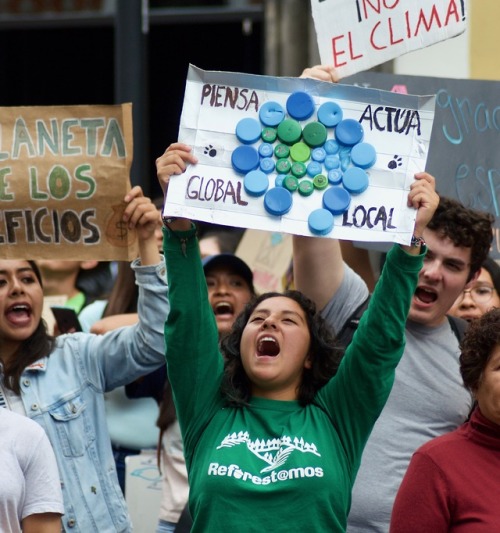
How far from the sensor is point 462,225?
196 inches

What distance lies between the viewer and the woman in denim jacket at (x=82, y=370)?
460 cm

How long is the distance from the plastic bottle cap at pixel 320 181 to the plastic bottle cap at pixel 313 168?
1 cm

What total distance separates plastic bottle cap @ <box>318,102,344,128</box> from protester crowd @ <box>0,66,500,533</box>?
0.30 meters

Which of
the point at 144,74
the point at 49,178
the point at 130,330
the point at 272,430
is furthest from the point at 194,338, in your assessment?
the point at 144,74

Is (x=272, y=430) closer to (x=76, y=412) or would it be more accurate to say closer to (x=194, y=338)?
(x=194, y=338)

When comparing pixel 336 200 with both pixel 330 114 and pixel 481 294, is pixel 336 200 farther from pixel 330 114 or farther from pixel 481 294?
pixel 481 294

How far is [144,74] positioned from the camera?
21.2 ft

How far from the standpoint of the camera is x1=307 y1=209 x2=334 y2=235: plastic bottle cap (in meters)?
4.12

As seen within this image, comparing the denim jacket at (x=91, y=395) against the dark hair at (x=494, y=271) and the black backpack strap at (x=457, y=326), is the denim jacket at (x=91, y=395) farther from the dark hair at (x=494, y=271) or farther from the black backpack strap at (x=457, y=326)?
the dark hair at (x=494, y=271)

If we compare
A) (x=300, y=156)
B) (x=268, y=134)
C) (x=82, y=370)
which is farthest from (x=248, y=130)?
(x=82, y=370)

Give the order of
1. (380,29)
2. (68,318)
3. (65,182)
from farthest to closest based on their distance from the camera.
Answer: (68,318) < (65,182) < (380,29)

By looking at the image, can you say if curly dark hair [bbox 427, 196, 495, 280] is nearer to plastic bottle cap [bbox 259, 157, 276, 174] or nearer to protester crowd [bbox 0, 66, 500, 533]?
protester crowd [bbox 0, 66, 500, 533]

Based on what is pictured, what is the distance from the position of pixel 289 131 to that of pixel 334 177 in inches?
7.2

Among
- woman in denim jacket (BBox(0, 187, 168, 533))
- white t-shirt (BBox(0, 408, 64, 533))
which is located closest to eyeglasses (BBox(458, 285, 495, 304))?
woman in denim jacket (BBox(0, 187, 168, 533))
